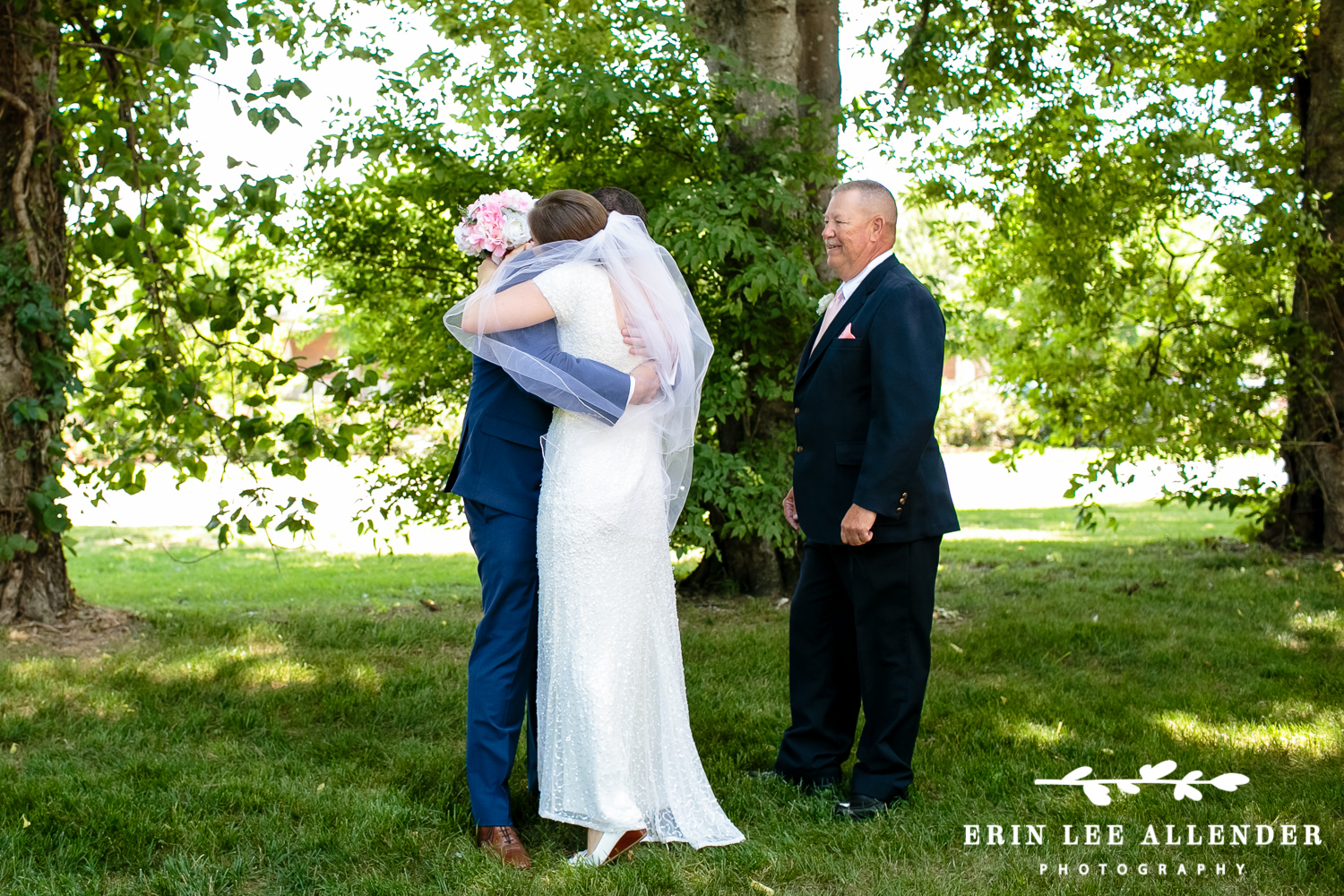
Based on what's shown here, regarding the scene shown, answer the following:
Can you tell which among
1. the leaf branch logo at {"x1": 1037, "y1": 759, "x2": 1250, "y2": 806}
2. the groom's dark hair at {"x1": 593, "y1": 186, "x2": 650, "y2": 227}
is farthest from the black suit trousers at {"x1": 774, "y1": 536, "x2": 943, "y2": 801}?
the groom's dark hair at {"x1": 593, "y1": 186, "x2": 650, "y2": 227}

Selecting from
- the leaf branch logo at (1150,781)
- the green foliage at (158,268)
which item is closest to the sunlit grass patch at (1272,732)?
the leaf branch logo at (1150,781)

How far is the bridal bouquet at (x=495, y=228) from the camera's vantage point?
361cm

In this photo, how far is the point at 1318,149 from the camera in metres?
8.77

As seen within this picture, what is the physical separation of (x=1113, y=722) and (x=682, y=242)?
303cm

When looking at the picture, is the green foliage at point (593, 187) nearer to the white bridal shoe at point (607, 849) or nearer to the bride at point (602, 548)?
the bride at point (602, 548)

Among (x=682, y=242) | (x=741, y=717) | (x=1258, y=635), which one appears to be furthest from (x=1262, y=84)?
(x=741, y=717)

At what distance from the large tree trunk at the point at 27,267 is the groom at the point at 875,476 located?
387 cm

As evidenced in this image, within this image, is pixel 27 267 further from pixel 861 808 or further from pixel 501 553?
pixel 861 808

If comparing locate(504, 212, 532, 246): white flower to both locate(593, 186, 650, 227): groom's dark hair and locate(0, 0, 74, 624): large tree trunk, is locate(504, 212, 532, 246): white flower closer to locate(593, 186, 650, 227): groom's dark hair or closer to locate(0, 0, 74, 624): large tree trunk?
locate(593, 186, 650, 227): groom's dark hair

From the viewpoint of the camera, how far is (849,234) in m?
3.82

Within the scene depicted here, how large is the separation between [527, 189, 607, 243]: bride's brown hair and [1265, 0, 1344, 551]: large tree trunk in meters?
7.02

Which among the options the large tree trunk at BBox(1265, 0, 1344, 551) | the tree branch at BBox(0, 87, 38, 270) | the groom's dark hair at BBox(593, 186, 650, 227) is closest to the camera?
the groom's dark hair at BBox(593, 186, 650, 227)

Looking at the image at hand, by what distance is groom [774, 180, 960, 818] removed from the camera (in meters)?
3.61

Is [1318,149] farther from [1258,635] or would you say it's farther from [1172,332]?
[1258,635]
